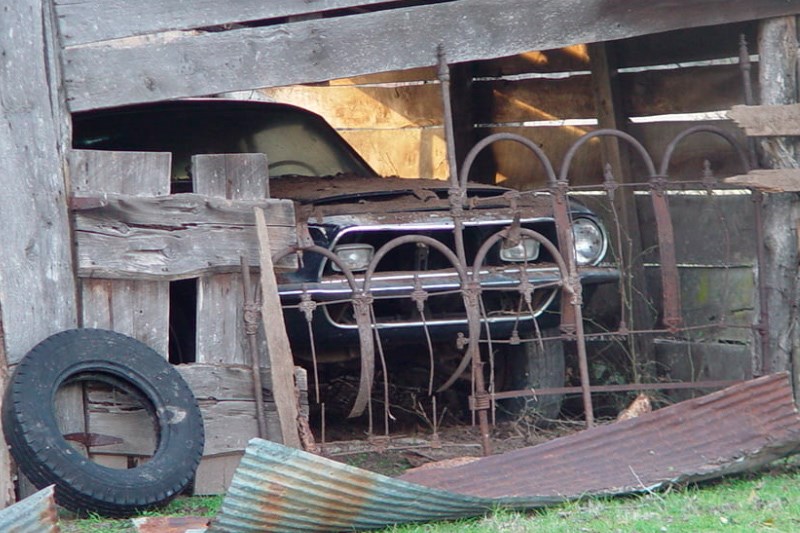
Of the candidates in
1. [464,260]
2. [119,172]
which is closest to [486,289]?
[464,260]

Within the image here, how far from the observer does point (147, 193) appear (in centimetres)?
517

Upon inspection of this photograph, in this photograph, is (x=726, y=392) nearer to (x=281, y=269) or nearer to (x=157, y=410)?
(x=281, y=269)

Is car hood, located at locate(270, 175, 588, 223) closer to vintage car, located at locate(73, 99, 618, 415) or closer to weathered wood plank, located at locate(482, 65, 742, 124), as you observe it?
vintage car, located at locate(73, 99, 618, 415)

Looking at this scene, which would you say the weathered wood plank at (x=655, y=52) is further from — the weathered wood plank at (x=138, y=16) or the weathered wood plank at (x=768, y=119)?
the weathered wood plank at (x=138, y=16)

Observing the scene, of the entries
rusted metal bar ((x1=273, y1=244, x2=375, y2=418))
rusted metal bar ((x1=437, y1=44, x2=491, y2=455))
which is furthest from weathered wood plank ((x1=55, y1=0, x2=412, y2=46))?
rusted metal bar ((x1=273, y1=244, x2=375, y2=418))

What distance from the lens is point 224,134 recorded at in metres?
6.71

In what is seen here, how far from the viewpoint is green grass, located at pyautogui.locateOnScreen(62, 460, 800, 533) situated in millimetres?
4066

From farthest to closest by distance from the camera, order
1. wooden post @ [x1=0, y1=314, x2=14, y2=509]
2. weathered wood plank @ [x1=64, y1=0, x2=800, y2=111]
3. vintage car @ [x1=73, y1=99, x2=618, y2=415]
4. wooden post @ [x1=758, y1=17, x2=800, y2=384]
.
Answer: wooden post @ [x1=758, y1=17, x2=800, y2=384]
vintage car @ [x1=73, y1=99, x2=618, y2=415]
weathered wood plank @ [x1=64, y1=0, x2=800, y2=111]
wooden post @ [x1=0, y1=314, x2=14, y2=509]

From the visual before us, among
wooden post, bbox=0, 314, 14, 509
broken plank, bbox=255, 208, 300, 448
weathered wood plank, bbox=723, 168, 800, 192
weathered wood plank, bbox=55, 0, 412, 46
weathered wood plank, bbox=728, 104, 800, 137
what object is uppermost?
weathered wood plank, bbox=55, 0, 412, 46

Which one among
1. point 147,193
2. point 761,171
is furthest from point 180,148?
point 761,171

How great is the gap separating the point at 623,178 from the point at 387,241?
1.86 meters

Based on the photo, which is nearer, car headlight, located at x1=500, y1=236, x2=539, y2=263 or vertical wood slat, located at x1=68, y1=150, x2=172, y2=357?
vertical wood slat, located at x1=68, y1=150, x2=172, y2=357

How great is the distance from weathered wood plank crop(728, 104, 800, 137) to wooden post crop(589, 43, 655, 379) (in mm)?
1359

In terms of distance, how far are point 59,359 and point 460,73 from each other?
4.39 metres
